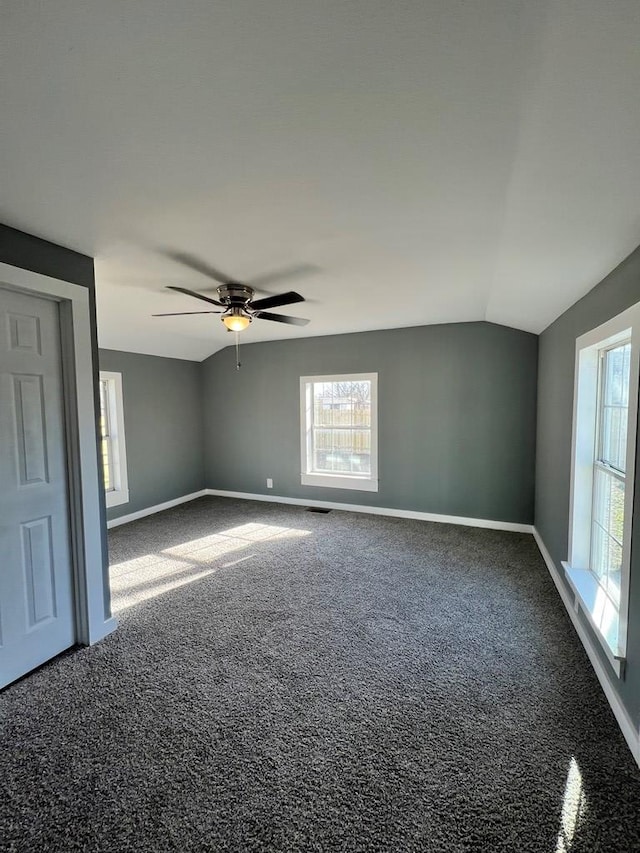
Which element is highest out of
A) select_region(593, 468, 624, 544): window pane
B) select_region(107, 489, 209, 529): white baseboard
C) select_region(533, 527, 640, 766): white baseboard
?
select_region(593, 468, 624, 544): window pane

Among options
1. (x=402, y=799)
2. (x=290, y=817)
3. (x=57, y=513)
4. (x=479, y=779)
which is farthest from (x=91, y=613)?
(x=479, y=779)

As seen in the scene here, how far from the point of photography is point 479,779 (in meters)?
1.55

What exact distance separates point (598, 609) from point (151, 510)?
16.4ft

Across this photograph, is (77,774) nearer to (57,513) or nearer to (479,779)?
(57,513)

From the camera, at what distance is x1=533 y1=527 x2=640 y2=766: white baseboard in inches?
Result: 65.4

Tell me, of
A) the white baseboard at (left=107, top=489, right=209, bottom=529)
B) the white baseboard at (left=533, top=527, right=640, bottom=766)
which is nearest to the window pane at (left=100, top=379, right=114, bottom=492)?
the white baseboard at (left=107, top=489, right=209, bottom=529)

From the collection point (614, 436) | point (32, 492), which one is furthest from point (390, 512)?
point (32, 492)

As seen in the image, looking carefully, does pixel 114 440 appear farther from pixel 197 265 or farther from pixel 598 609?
pixel 598 609

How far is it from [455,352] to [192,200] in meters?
3.60

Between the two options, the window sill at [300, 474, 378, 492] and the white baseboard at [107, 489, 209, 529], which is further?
the window sill at [300, 474, 378, 492]

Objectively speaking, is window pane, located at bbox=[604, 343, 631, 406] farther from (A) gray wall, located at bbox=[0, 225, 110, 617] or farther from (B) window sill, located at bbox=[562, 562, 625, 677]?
(A) gray wall, located at bbox=[0, 225, 110, 617]

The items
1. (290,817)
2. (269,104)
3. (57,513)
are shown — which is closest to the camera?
(269,104)

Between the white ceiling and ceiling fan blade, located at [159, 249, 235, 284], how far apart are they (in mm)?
84

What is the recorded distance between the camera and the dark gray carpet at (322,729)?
1.38 meters
